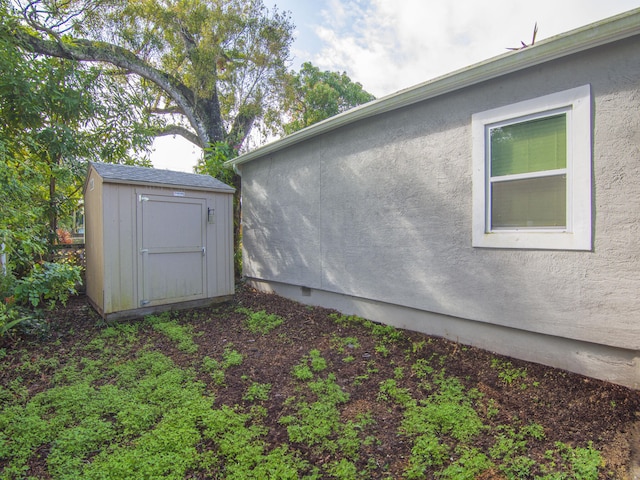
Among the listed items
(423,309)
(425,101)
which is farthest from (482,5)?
(423,309)

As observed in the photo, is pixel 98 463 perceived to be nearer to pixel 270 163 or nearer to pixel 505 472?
pixel 505 472

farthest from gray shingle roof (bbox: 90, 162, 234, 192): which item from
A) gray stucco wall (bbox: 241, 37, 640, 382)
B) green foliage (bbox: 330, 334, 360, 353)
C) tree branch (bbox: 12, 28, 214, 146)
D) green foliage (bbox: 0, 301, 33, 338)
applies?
tree branch (bbox: 12, 28, 214, 146)

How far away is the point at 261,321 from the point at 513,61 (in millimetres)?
4276

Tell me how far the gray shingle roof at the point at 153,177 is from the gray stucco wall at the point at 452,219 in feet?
4.22

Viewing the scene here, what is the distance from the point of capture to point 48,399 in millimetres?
2697

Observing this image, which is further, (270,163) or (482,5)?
(270,163)

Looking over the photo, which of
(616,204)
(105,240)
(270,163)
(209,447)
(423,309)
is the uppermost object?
(270,163)

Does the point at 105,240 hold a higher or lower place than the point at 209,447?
higher

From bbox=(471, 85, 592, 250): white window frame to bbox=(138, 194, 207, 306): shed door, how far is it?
4.17 m

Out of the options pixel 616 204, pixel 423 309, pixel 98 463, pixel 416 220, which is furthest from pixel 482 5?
pixel 98 463

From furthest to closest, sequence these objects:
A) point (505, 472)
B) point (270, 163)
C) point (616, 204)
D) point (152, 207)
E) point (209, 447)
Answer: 1. point (270, 163)
2. point (152, 207)
3. point (616, 204)
4. point (209, 447)
5. point (505, 472)

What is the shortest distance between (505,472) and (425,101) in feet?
11.6

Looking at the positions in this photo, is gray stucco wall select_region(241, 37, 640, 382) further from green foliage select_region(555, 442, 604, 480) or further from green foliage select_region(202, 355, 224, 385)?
green foliage select_region(202, 355, 224, 385)

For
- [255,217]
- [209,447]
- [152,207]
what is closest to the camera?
[209,447]
